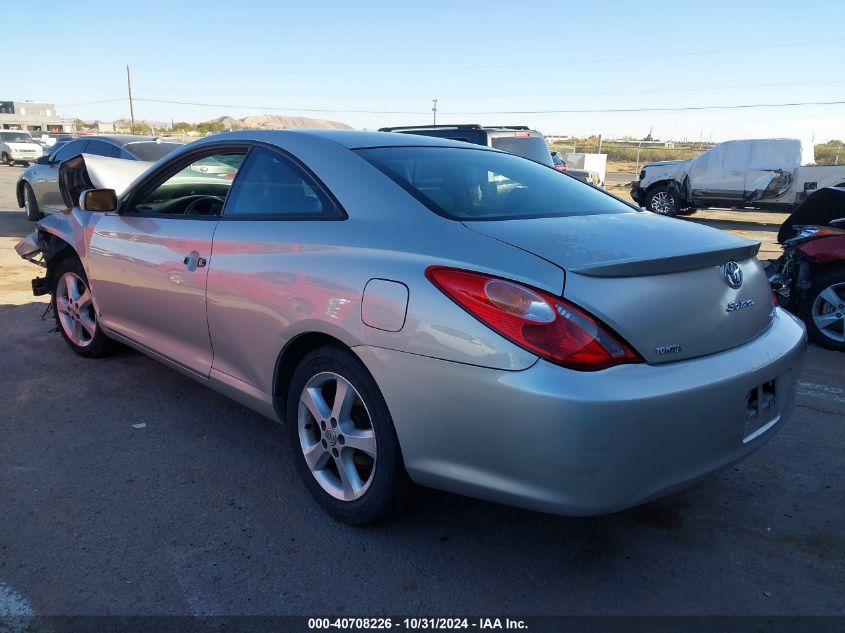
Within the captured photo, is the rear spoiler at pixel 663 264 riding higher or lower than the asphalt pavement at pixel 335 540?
higher

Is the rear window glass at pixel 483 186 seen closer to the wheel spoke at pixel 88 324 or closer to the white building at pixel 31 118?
the wheel spoke at pixel 88 324

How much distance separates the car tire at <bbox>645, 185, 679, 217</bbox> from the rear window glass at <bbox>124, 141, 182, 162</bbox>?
37.1ft

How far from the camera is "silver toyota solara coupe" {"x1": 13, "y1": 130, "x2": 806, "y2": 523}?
2105mm

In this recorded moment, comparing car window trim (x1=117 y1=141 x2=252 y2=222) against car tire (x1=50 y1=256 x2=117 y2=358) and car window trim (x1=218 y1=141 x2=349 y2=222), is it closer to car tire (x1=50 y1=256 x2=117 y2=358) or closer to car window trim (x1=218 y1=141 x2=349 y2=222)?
car window trim (x1=218 y1=141 x2=349 y2=222)

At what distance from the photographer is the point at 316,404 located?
281 centimetres

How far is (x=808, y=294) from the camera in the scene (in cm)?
562

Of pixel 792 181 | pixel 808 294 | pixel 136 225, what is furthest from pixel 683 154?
pixel 136 225

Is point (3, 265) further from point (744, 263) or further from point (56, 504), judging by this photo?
point (744, 263)

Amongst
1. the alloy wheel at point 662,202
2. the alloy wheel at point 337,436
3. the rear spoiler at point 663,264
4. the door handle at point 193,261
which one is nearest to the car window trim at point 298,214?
the door handle at point 193,261

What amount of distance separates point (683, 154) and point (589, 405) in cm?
5528

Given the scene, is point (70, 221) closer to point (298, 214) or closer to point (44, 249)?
point (44, 249)

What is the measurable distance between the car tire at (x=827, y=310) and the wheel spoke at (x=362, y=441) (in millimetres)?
4580

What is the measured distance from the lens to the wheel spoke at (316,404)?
9.15 feet

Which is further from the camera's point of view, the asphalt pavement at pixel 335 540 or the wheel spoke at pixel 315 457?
the wheel spoke at pixel 315 457
